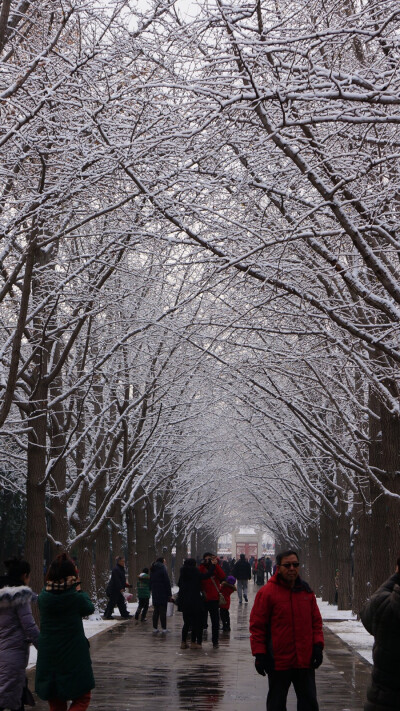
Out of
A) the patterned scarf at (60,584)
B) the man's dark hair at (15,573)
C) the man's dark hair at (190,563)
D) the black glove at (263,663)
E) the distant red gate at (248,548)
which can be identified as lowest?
the black glove at (263,663)

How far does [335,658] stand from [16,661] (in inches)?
336

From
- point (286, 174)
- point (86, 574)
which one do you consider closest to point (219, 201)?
point (286, 174)

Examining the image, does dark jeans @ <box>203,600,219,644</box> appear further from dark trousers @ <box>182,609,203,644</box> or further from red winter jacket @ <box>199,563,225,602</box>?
dark trousers @ <box>182,609,203,644</box>

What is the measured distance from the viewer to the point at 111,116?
1045 cm

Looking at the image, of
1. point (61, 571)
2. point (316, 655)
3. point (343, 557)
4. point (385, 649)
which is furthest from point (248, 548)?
point (385, 649)

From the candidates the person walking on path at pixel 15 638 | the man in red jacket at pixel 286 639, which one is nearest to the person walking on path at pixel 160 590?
the person walking on path at pixel 15 638

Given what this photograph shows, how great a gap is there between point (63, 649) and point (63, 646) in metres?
0.02

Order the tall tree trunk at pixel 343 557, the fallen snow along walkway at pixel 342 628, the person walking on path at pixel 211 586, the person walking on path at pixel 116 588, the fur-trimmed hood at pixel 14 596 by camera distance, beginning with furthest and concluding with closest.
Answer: the tall tree trunk at pixel 343 557 < the person walking on path at pixel 116 588 < the person walking on path at pixel 211 586 < the fallen snow along walkway at pixel 342 628 < the fur-trimmed hood at pixel 14 596

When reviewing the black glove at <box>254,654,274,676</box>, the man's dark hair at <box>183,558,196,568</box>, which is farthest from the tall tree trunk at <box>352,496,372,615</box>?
the black glove at <box>254,654,274,676</box>

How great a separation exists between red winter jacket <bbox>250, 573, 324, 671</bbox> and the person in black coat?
416 inches

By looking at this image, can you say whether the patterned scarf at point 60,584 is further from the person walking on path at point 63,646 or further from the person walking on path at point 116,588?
the person walking on path at point 116,588

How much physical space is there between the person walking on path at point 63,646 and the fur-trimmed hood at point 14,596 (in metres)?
0.35

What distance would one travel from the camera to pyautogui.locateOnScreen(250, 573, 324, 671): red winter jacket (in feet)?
24.3

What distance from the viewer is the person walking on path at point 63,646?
305 inches
